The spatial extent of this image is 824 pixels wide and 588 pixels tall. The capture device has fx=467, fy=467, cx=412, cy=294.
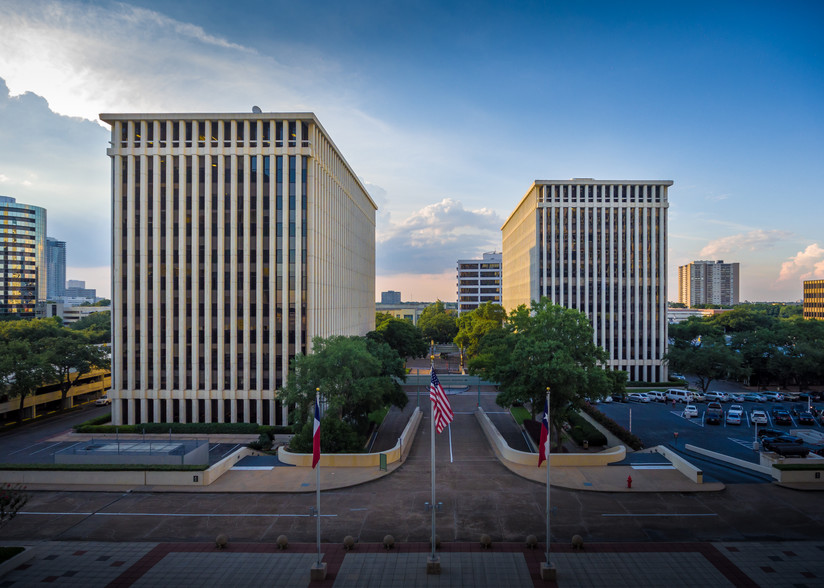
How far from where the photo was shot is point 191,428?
150ft

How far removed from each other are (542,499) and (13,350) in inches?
2207

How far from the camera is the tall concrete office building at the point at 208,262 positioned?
158ft

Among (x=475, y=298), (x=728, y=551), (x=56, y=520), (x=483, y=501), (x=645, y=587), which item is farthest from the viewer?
(x=475, y=298)

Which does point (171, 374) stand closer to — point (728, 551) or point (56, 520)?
point (56, 520)

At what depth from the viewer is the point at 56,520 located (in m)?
24.0

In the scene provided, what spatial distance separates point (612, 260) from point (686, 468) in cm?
5499

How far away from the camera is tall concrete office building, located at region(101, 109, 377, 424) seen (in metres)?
48.2

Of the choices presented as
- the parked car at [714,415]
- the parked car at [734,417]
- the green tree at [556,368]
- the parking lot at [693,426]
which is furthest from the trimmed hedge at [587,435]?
the parked car at [734,417]

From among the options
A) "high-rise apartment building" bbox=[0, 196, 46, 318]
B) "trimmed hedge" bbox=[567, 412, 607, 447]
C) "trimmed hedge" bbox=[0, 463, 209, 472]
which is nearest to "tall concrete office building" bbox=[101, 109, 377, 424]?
"trimmed hedge" bbox=[0, 463, 209, 472]

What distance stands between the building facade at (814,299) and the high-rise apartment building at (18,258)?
8626 inches

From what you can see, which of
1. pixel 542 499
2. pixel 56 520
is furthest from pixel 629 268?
pixel 56 520

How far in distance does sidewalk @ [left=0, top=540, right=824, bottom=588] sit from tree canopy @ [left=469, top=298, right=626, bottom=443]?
13.4 meters

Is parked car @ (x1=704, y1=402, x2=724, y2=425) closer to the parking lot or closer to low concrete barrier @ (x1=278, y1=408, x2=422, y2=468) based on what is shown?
the parking lot

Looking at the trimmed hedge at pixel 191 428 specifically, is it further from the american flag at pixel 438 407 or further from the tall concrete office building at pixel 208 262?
the american flag at pixel 438 407
